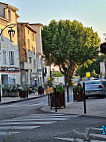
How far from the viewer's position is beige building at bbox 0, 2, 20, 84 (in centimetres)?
4219

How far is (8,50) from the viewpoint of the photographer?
44.1 meters

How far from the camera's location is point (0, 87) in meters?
39.3

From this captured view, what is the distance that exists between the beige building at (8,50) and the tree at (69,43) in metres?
18.5

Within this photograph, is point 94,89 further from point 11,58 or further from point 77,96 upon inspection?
point 11,58

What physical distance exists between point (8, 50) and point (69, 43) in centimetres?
2198

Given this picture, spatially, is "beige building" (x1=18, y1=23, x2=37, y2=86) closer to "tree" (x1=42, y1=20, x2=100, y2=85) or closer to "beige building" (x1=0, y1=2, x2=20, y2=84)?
"beige building" (x1=0, y1=2, x2=20, y2=84)

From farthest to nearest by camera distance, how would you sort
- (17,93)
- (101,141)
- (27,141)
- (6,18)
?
(6,18), (17,93), (27,141), (101,141)

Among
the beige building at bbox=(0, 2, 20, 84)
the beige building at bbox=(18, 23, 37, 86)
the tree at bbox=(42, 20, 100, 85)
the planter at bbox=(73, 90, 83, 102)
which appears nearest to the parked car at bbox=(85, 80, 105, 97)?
the planter at bbox=(73, 90, 83, 102)

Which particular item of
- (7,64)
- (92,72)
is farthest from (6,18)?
(92,72)

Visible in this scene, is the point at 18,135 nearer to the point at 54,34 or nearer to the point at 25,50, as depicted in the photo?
the point at 25,50

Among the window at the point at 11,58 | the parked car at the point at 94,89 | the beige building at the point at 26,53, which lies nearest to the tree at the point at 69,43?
the beige building at the point at 26,53

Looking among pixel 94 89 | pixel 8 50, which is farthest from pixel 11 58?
pixel 94 89

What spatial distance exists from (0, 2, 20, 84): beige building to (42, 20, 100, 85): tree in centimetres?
1849

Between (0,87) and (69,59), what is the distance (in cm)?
2829
